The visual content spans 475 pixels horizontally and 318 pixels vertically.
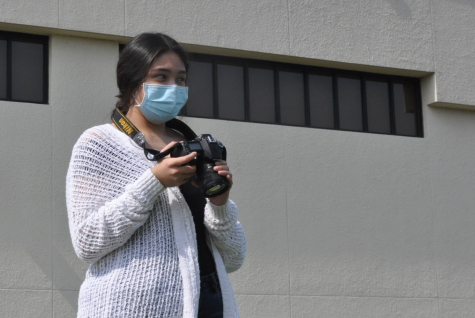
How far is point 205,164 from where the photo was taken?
106 inches

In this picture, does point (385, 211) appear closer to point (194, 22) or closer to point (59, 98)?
point (194, 22)

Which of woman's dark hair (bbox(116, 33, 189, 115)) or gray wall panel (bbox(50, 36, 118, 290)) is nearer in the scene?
woman's dark hair (bbox(116, 33, 189, 115))

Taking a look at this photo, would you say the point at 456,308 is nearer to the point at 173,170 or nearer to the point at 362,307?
the point at 362,307

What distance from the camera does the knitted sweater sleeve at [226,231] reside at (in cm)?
283

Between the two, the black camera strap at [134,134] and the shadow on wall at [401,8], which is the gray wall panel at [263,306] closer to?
the shadow on wall at [401,8]

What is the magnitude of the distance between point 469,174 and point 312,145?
7.25 ft

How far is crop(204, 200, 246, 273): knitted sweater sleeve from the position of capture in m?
2.83

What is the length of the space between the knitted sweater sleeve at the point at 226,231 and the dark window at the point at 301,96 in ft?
16.5

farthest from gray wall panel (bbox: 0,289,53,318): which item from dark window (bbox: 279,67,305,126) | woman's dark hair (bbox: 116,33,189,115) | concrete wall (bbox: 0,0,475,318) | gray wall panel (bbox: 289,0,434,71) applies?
woman's dark hair (bbox: 116,33,189,115)

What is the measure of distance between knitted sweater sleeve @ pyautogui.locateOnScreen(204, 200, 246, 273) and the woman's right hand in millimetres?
237

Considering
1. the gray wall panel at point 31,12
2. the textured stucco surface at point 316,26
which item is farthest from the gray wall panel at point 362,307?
the gray wall panel at point 31,12

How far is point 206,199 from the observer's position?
292 centimetres

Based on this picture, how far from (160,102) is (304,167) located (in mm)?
5588

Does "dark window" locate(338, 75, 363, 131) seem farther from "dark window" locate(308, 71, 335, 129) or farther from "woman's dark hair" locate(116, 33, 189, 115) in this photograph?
"woman's dark hair" locate(116, 33, 189, 115)
